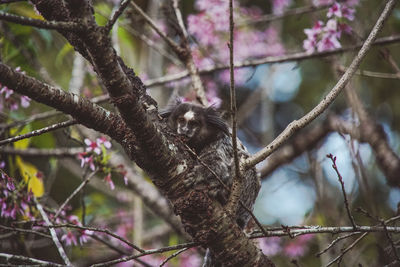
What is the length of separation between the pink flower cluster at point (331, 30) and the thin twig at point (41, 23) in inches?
107

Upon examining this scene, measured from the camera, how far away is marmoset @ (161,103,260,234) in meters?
3.51

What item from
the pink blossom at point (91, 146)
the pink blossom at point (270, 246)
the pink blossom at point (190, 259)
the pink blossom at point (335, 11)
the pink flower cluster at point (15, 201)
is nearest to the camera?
the pink flower cluster at point (15, 201)

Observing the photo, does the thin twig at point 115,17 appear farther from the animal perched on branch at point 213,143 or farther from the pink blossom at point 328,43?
the pink blossom at point 328,43

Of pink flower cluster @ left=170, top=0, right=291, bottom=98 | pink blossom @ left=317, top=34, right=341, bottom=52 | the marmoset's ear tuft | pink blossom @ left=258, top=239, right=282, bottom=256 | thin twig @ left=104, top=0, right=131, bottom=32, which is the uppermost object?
pink flower cluster @ left=170, top=0, right=291, bottom=98

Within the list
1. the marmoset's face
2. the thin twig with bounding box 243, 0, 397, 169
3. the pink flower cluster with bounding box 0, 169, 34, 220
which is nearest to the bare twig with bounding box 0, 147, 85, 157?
the pink flower cluster with bounding box 0, 169, 34, 220

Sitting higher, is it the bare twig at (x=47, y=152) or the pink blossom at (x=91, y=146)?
the bare twig at (x=47, y=152)

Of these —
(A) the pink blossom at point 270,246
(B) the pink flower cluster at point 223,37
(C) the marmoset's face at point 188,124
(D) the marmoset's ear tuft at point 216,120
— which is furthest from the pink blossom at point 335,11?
(A) the pink blossom at point 270,246

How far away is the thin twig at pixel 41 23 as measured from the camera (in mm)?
1525

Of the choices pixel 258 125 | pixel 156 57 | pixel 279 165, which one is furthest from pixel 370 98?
pixel 156 57

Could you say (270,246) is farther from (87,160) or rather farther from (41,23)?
(41,23)

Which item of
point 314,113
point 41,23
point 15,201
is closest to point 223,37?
point 15,201

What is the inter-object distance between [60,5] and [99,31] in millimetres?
421

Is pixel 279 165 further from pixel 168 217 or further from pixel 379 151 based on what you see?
pixel 168 217

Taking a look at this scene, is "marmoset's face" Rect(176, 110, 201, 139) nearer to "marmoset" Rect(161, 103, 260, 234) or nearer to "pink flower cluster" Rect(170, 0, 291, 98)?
"marmoset" Rect(161, 103, 260, 234)
